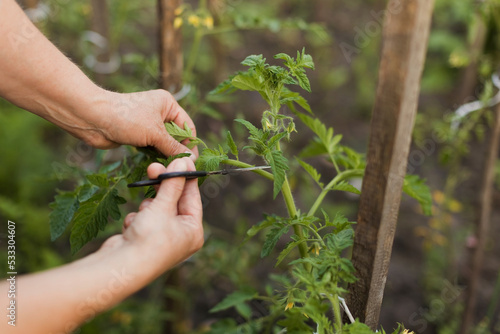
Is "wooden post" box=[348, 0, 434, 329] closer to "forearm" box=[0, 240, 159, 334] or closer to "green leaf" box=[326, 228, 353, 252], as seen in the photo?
"green leaf" box=[326, 228, 353, 252]

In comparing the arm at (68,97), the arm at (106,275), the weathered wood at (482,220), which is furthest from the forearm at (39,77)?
the weathered wood at (482,220)

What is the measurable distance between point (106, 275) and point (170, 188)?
0.27m

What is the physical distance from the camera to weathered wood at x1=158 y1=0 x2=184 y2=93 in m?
1.89

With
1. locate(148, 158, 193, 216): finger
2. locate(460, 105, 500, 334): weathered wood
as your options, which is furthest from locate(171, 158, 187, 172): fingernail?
locate(460, 105, 500, 334): weathered wood

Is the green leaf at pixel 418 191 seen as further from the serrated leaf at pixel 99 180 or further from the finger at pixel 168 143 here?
the serrated leaf at pixel 99 180

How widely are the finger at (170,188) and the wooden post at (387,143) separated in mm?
475

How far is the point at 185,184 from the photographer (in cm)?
122

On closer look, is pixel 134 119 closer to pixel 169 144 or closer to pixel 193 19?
pixel 169 144

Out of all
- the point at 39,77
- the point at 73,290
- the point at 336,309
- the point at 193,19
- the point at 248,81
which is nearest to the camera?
the point at 73,290

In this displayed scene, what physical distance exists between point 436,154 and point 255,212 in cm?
190

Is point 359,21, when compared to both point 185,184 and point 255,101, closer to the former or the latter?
point 255,101

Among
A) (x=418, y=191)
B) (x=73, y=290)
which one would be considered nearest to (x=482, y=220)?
(x=418, y=191)

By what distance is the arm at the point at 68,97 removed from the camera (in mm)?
1219

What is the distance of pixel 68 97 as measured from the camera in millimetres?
1318
